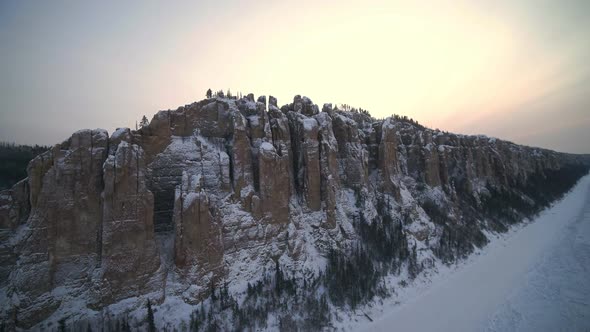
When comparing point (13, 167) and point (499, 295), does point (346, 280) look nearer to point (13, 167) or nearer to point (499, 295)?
point (499, 295)

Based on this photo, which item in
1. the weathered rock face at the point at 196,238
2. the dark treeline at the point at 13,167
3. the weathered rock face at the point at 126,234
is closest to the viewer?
the weathered rock face at the point at 126,234

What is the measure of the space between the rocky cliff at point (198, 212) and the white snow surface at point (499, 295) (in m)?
2.16

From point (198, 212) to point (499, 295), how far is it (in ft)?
73.1

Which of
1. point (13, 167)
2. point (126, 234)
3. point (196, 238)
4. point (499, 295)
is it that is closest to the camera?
point (126, 234)

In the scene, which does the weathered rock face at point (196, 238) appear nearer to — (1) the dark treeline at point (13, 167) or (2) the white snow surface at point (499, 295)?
(2) the white snow surface at point (499, 295)

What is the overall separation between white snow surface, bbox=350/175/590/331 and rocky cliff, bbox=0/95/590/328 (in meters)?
2.16

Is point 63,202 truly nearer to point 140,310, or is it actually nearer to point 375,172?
point 140,310

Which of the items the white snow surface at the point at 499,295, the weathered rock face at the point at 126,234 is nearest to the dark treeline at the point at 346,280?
the white snow surface at the point at 499,295

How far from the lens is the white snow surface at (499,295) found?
1720 centimetres

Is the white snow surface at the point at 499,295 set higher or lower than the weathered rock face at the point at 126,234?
lower

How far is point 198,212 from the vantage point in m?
15.6

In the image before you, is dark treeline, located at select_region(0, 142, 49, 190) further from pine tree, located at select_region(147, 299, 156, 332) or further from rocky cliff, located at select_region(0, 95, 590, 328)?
pine tree, located at select_region(147, 299, 156, 332)

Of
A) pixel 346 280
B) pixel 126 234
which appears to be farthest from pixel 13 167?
pixel 346 280

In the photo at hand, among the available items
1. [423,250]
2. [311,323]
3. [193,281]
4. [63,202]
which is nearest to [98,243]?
[63,202]
